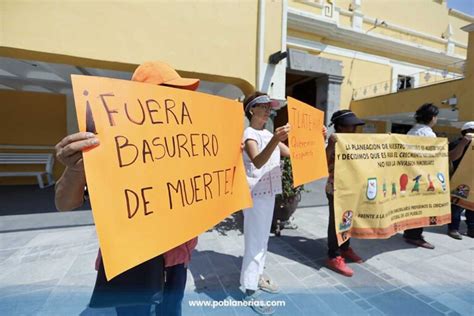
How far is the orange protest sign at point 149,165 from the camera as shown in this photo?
2.79ft

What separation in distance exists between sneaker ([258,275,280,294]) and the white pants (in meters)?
0.21

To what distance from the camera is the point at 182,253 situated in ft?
4.24

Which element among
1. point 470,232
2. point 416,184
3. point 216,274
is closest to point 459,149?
point 416,184

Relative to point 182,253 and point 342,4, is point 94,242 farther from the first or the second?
point 342,4

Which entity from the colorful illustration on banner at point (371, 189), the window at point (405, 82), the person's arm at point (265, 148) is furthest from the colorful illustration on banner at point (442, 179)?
the window at point (405, 82)

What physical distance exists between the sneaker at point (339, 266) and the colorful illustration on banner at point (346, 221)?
1.38ft

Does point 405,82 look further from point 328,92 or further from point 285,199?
point 285,199

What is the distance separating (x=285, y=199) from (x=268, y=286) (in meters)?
1.41

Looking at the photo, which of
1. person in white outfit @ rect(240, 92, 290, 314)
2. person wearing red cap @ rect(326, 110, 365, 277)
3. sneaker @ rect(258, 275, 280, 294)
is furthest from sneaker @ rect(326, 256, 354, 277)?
person in white outfit @ rect(240, 92, 290, 314)

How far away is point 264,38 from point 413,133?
9.60 feet

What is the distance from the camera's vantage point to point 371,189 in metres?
2.45

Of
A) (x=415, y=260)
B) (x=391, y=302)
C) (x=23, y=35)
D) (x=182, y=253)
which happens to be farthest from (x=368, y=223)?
(x=23, y=35)

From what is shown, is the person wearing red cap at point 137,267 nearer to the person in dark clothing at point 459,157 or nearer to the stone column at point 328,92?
the person in dark clothing at point 459,157

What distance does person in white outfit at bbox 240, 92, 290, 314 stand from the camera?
177 cm
